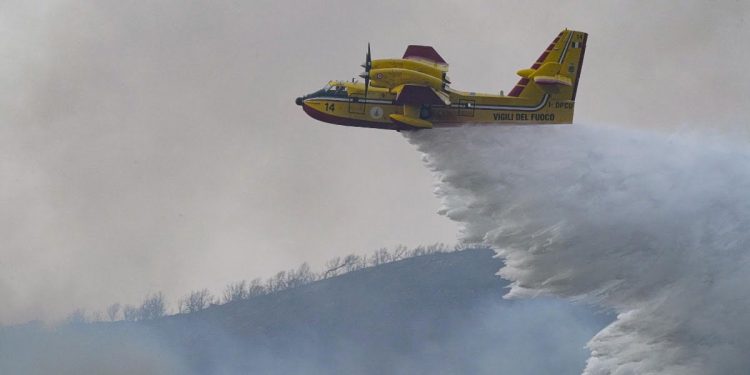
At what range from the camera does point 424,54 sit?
5350cm

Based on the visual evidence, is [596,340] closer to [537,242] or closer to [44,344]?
[537,242]

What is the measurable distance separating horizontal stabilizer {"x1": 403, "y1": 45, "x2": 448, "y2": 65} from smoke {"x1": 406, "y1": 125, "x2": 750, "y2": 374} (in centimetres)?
298

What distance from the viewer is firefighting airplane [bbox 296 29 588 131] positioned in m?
51.6

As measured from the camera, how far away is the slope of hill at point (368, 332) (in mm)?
107413

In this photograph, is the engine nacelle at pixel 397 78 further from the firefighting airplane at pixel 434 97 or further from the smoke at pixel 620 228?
the smoke at pixel 620 228

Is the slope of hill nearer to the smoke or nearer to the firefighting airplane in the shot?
the firefighting airplane

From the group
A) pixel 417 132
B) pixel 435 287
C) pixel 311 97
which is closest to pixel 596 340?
pixel 417 132

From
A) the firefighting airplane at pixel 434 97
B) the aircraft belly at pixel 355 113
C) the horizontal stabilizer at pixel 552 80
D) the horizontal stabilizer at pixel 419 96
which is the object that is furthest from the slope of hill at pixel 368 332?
the horizontal stabilizer at pixel 552 80

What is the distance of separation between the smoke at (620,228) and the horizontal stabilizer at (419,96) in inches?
47.7

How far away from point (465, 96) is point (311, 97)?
5652 mm

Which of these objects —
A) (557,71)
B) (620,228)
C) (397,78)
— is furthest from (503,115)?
(620,228)

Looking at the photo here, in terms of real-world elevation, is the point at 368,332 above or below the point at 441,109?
below

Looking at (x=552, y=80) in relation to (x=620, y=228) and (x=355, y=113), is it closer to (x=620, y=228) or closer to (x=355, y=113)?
(x=620, y=228)

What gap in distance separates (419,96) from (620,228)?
28.1 feet
